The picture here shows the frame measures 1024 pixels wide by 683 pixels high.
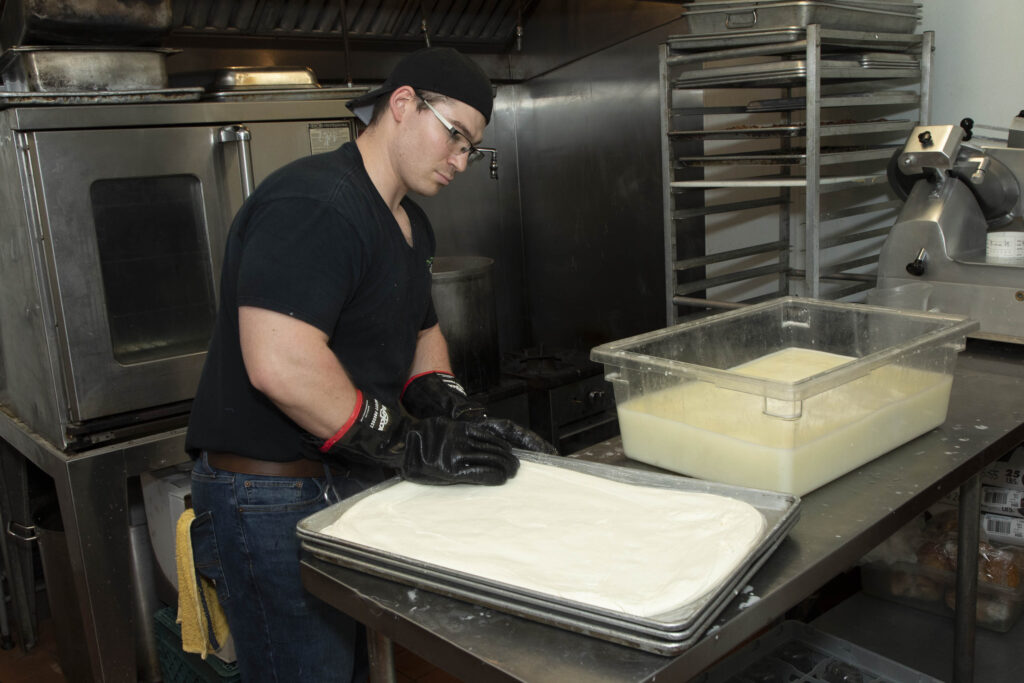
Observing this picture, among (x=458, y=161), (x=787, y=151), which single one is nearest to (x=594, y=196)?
(x=787, y=151)

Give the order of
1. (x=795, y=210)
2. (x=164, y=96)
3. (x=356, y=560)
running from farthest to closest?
(x=795, y=210), (x=164, y=96), (x=356, y=560)

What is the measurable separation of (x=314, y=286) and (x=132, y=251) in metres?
1.11

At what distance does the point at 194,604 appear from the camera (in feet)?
6.48

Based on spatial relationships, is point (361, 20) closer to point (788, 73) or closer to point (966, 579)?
point (788, 73)

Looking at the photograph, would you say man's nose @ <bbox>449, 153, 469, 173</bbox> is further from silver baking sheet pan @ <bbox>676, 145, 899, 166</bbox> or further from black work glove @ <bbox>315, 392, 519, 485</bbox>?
silver baking sheet pan @ <bbox>676, 145, 899, 166</bbox>

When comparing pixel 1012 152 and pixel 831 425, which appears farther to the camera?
pixel 1012 152

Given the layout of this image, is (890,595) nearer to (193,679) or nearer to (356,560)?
(356,560)

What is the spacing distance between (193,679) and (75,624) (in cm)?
44

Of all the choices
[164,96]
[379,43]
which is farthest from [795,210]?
[164,96]

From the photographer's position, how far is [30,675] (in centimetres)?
295

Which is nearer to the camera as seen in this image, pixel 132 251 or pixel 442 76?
pixel 442 76

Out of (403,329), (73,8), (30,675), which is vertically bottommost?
(30,675)

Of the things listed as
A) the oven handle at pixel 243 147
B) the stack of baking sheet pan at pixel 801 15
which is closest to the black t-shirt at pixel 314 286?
the oven handle at pixel 243 147

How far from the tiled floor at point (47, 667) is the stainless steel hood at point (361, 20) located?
7.00 ft
